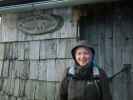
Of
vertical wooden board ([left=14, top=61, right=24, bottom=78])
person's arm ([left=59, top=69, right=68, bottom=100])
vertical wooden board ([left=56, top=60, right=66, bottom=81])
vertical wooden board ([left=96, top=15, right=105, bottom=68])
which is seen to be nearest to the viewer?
person's arm ([left=59, top=69, right=68, bottom=100])

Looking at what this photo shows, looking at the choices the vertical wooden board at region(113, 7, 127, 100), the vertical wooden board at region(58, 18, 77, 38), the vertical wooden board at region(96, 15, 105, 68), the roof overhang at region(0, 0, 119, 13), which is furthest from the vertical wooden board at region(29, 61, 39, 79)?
the vertical wooden board at region(113, 7, 127, 100)

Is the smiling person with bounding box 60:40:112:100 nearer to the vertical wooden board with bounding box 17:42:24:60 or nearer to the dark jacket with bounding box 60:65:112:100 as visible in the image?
the dark jacket with bounding box 60:65:112:100

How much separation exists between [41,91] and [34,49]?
0.65m

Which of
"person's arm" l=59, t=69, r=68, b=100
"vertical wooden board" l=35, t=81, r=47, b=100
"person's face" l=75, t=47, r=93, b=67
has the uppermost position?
"person's face" l=75, t=47, r=93, b=67

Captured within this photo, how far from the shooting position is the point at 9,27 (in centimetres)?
440

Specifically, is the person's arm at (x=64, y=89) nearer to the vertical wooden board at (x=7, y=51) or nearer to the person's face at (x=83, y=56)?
the person's face at (x=83, y=56)

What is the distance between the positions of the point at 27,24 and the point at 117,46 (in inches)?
56.1

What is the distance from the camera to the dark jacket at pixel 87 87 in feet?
8.98

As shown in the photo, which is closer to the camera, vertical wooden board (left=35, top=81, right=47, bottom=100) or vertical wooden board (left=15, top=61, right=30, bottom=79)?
vertical wooden board (left=35, top=81, right=47, bottom=100)

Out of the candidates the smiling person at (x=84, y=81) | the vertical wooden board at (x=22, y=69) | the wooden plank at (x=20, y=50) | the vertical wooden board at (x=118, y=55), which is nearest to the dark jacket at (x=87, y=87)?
the smiling person at (x=84, y=81)

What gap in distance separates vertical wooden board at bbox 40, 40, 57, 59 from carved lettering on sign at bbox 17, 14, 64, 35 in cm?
17

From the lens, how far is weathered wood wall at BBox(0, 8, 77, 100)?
3.89m

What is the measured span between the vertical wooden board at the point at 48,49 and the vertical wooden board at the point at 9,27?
1.92 ft

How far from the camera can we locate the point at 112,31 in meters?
3.74
